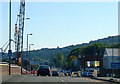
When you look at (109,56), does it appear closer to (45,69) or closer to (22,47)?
(22,47)

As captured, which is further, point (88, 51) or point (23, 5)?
point (88, 51)

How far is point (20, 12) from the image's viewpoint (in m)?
120

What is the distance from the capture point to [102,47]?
572ft

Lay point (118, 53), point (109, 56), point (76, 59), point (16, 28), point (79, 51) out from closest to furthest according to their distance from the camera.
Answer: point (118, 53) < point (109, 56) < point (16, 28) < point (76, 59) < point (79, 51)

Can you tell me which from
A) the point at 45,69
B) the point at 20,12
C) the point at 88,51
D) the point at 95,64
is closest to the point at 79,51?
the point at 88,51

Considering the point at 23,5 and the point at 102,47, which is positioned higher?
the point at 23,5

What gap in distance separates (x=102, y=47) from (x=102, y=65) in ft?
158

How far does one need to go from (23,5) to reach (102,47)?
63.8 meters

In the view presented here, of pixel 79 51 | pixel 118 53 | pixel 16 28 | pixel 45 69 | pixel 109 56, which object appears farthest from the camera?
A: pixel 79 51

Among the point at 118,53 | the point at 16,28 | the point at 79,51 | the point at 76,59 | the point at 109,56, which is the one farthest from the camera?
the point at 79,51

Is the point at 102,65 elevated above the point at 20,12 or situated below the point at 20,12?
below

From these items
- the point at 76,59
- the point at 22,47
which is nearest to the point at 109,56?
the point at 22,47

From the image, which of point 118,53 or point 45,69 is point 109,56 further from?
point 45,69

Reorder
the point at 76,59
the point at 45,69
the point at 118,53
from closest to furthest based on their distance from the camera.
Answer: the point at 45,69, the point at 118,53, the point at 76,59
